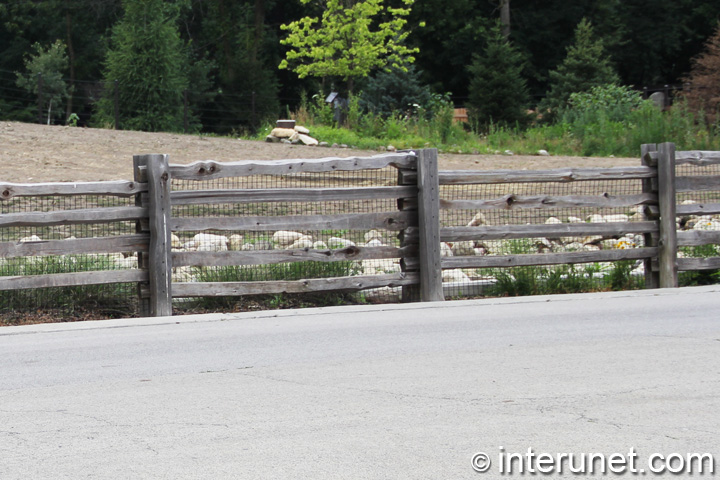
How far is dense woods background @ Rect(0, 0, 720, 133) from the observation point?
48.3 m

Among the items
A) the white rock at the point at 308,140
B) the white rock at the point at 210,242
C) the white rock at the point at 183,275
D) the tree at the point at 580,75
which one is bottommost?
the white rock at the point at 183,275

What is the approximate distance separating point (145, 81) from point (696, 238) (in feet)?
95.9

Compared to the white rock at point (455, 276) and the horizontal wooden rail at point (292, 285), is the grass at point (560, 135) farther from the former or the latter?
the horizontal wooden rail at point (292, 285)

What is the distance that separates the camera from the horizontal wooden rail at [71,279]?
367 inches

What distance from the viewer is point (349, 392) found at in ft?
20.8

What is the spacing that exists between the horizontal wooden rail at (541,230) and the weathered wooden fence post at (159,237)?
3.02m

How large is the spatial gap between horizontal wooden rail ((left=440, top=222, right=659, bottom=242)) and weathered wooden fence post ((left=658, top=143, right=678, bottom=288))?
0.15 m

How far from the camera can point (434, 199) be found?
1075 centimetres

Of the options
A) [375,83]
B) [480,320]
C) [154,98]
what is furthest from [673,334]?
[154,98]

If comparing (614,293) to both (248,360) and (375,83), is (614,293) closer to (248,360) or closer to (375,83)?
(248,360)

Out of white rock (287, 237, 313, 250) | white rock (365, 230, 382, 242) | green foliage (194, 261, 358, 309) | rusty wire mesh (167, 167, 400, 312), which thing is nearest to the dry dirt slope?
rusty wire mesh (167, 167, 400, 312)

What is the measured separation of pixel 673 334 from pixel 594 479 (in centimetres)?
405

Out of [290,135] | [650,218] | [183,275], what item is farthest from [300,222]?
[290,135]

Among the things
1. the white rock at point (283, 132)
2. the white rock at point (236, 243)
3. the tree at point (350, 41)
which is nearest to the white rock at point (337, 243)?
the white rock at point (236, 243)
